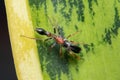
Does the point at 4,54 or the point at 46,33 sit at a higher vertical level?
the point at 46,33

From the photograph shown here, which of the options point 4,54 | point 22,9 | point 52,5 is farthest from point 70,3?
point 4,54

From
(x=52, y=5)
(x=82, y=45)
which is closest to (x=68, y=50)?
Result: (x=82, y=45)

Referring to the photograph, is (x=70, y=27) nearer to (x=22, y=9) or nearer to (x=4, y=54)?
(x=22, y=9)

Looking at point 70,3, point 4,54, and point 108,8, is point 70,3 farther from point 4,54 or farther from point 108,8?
point 4,54

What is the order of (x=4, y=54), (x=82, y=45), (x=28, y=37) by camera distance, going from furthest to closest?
(x=4, y=54), (x=82, y=45), (x=28, y=37)

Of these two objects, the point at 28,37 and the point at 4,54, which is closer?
the point at 28,37

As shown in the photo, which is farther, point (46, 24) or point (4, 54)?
point (4, 54)

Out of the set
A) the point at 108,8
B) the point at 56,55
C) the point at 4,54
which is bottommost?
the point at 4,54

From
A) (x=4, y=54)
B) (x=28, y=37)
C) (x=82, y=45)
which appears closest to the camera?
(x=28, y=37)

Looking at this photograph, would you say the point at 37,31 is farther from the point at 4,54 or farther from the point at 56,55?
the point at 4,54

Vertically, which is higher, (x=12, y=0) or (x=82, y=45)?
(x=12, y=0)
